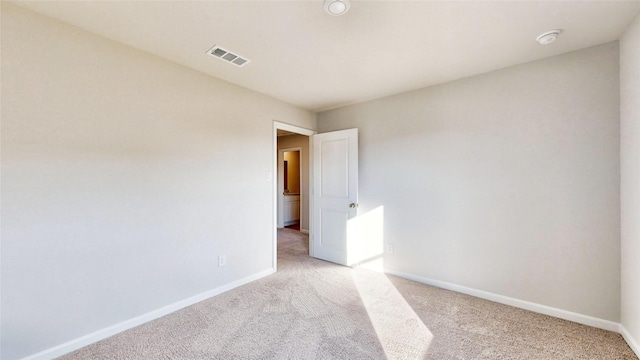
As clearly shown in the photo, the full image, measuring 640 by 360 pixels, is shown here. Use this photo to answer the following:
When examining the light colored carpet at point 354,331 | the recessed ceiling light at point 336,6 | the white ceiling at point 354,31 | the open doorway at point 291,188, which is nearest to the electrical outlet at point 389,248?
the light colored carpet at point 354,331

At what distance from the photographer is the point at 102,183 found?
2002mm

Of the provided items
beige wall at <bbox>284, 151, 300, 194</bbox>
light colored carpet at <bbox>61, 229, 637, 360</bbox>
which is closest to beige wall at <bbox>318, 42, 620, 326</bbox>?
light colored carpet at <bbox>61, 229, 637, 360</bbox>

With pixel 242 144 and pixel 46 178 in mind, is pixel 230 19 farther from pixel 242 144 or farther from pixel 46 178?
pixel 46 178

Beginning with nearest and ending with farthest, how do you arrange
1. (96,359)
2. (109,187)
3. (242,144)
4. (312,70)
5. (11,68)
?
1. (11,68)
2. (96,359)
3. (109,187)
4. (312,70)
5. (242,144)

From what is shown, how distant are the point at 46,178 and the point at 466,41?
10.9ft

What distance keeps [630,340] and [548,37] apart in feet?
7.74

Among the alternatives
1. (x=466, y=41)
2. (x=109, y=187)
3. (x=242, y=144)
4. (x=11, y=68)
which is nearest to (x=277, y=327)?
(x=109, y=187)

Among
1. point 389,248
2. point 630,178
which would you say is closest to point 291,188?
point 389,248

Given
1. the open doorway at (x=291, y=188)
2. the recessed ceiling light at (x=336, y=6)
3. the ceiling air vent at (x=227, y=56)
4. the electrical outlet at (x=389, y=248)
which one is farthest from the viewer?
the open doorway at (x=291, y=188)

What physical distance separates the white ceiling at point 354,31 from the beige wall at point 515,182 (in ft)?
1.08

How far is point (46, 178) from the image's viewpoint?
69.4 inches

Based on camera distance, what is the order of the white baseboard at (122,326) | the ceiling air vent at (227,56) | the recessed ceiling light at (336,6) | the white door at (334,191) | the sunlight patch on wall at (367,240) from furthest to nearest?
1. the white door at (334,191)
2. the sunlight patch on wall at (367,240)
3. the ceiling air vent at (227,56)
4. the white baseboard at (122,326)
5. the recessed ceiling light at (336,6)

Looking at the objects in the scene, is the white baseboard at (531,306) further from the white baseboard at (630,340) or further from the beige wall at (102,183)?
the beige wall at (102,183)

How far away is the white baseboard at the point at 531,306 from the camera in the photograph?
2.09 metres
